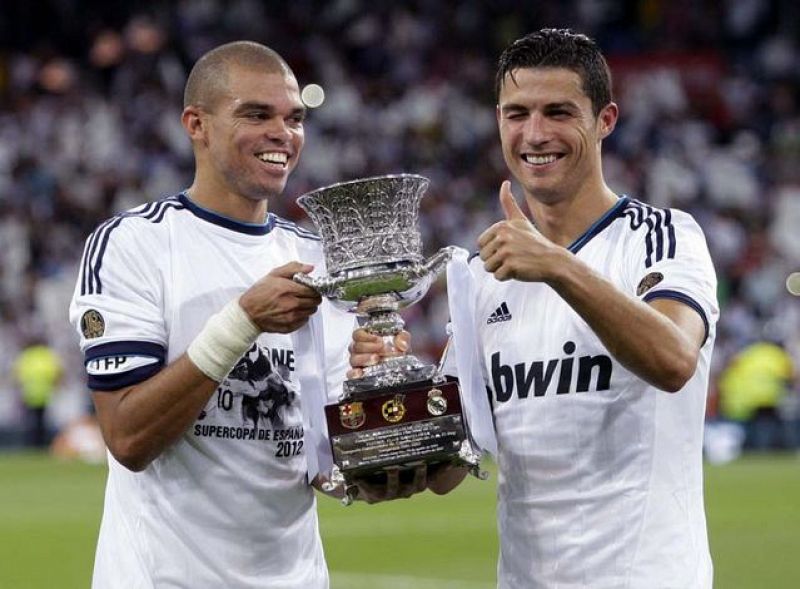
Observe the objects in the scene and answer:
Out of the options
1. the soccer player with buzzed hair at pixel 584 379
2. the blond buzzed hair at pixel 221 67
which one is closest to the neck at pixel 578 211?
the soccer player with buzzed hair at pixel 584 379

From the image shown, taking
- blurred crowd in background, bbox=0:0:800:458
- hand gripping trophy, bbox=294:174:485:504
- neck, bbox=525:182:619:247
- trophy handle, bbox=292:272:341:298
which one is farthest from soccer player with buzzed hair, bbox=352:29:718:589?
blurred crowd in background, bbox=0:0:800:458

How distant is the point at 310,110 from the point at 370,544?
1254 cm

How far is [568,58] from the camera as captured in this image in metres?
4.41

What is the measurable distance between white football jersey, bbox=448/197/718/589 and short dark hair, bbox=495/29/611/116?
0.33 meters

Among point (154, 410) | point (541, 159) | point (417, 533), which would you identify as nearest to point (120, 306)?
point (154, 410)

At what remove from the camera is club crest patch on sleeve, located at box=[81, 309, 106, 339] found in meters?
4.37

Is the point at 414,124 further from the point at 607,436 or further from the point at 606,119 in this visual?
the point at 607,436

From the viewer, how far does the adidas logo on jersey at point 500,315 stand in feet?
14.8

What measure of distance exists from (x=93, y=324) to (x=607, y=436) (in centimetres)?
142

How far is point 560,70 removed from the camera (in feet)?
14.4

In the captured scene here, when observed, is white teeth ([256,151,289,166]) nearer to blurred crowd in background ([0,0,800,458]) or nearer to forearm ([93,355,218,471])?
Result: forearm ([93,355,218,471])

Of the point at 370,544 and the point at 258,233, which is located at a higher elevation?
the point at 258,233

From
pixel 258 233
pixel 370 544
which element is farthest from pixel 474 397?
pixel 370 544

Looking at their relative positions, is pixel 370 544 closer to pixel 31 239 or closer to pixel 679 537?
pixel 679 537
